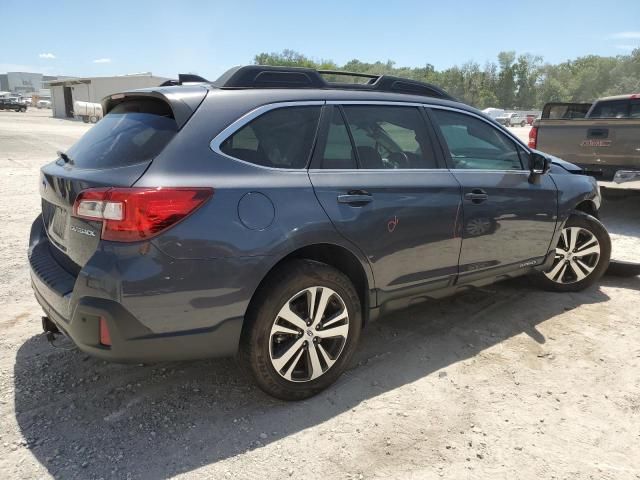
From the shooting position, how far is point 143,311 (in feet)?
7.93

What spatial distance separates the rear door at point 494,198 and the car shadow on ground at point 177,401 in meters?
0.60

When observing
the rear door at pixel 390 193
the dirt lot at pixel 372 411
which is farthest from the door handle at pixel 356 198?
the dirt lot at pixel 372 411

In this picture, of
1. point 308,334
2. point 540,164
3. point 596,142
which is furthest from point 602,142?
point 308,334

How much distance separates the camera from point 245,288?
2.62m

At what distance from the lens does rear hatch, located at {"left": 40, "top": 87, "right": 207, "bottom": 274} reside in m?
2.53

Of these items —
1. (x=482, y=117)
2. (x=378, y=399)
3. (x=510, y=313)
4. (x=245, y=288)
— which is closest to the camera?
(x=245, y=288)

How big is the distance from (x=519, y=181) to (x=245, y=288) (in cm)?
250

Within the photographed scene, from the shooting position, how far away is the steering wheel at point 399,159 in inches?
133

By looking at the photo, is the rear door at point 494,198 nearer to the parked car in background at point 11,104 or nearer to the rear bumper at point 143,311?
the rear bumper at point 143,311

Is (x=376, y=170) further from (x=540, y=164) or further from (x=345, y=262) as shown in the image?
(x=540, y=164)

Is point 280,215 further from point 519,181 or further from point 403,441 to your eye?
point 519,181

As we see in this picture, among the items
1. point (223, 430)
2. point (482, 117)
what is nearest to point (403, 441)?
point (223, 430)

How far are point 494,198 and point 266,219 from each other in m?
1.94

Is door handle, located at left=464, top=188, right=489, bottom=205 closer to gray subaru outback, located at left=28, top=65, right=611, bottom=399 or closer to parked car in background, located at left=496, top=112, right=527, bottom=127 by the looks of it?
gray subaru outback, located at left=28, top=65, right=611, bottom=399
